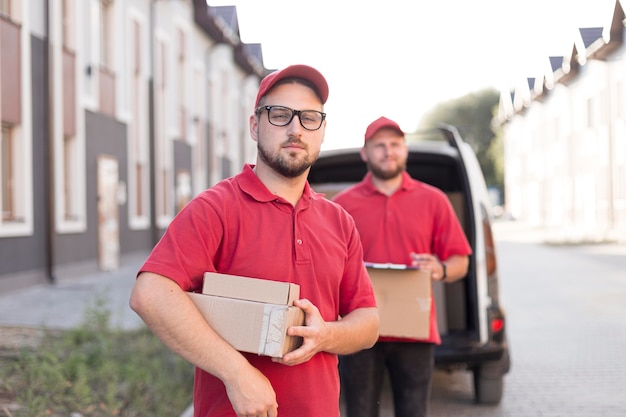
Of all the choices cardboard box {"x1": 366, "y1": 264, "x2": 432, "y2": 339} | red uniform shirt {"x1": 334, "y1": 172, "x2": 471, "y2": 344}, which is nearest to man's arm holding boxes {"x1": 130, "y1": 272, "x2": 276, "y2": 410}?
cardboard box {"x1": 366, "y1": 264, "x2": 432, "y2": 339}

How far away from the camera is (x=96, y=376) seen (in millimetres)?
6477

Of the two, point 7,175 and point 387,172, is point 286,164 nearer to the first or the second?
point 387,172

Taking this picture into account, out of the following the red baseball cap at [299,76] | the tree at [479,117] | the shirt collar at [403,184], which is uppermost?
the tree at [479,117]

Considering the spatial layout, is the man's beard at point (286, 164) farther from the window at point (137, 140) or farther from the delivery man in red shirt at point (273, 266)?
the window at point (137, 140)

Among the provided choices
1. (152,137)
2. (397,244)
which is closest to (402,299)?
(397,244)

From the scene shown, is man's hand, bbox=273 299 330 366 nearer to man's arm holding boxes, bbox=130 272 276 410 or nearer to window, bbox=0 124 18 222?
man's arm holding boxes, bbox=130 272 276 410

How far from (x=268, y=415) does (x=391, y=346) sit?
223 cm

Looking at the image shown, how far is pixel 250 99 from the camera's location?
4581 centimetres

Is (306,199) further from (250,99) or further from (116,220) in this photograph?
(250,99)

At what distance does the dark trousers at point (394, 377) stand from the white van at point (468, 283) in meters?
1.72

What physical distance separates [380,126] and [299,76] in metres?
2.08

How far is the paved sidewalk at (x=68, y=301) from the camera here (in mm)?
11320

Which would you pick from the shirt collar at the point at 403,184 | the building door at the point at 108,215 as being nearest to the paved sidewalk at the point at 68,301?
the building door at the point at 108,215

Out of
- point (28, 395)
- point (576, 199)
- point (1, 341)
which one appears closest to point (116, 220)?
point (1, 341)
